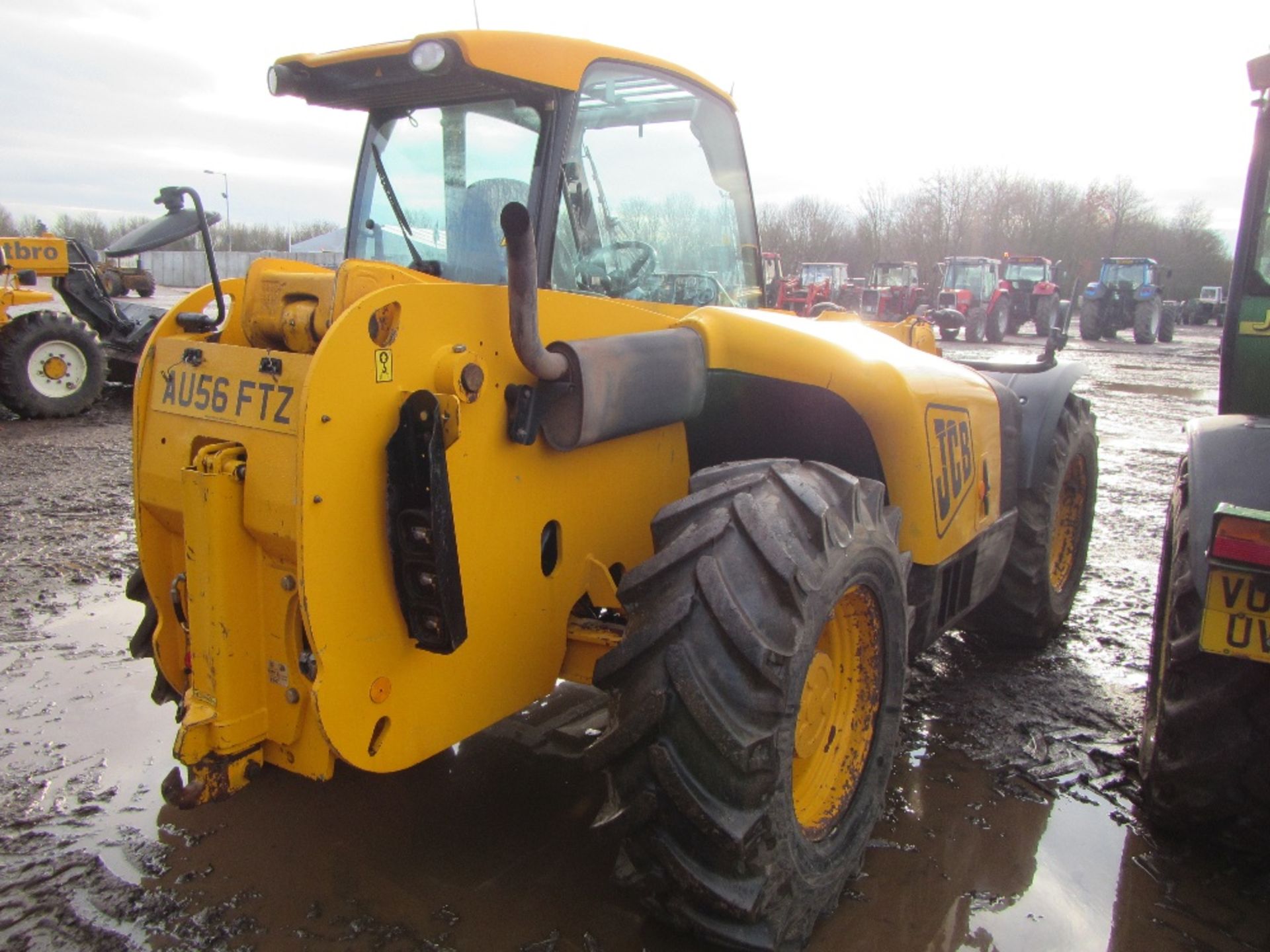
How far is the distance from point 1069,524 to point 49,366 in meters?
10.6

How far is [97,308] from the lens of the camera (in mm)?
12109

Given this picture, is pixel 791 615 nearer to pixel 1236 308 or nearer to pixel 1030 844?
pixel 1030 844

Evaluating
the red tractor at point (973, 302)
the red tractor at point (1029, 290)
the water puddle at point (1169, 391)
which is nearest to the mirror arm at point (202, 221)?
the water puddle at point (1169, 391)

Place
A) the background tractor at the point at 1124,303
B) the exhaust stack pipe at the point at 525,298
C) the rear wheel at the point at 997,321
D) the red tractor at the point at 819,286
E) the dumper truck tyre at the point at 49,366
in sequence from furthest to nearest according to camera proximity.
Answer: the background tractor at the point at 1124,303 → the rear wheel at the point at 997,321 → the red tractor at the point at 819,286 → the dumper truck tyre at the point at 49,366 → the exhaust stack pipe at the point at 525,298

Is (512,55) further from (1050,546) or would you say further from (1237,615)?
(1050,546)

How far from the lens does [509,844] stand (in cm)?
295

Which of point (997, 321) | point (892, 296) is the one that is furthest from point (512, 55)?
point (997, 321)

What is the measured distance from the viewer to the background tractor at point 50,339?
10531mm

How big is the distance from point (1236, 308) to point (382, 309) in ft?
10.5

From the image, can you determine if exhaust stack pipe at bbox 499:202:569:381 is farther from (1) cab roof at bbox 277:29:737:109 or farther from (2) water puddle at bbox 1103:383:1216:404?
(2) water puddle at bbox 1103:383:1216:404

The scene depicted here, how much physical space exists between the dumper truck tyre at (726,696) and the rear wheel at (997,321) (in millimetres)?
28310

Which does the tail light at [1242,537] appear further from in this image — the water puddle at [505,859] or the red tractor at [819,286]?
the red tractor at [819,286]

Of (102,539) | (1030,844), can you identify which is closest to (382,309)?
(1030,844)

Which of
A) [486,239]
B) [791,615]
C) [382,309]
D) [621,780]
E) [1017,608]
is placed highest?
[486,239]
